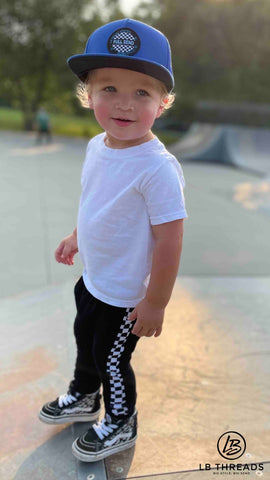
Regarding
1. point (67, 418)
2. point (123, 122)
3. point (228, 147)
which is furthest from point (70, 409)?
point (228, 147)

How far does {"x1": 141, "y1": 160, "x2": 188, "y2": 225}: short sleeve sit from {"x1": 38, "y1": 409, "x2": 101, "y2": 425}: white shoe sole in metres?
1.02

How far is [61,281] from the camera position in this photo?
3494 mm

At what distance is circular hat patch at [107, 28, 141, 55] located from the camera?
4.45ft

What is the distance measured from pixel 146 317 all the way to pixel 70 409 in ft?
2.27

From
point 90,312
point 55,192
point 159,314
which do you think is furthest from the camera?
point 55,192

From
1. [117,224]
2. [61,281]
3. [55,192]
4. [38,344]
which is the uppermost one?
[117,224]

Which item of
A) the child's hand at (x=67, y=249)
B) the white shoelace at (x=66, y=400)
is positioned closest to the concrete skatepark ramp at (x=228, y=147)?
the child's hand at (x=67, y=249)

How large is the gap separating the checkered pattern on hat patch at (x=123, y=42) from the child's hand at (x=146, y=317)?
84 centimetres

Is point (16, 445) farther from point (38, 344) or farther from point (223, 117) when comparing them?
point (223, 117)

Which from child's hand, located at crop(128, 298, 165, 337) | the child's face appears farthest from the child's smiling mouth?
child's hand, located at crop(128, 298, 165, 337)

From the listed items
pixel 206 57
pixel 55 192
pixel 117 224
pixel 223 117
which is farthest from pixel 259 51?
pixel 117 224

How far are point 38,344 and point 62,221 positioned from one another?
2.78 meters

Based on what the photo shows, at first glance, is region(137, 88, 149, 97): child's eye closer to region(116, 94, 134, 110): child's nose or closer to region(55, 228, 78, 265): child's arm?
region(116, 94, 134, 110): child's nose

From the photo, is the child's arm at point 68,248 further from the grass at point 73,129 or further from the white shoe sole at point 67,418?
the grass at point 73,129
